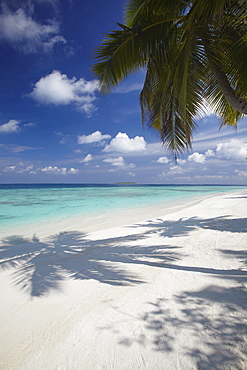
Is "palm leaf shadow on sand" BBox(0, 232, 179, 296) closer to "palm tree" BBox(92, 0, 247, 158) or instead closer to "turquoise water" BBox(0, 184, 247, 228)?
"palm tree" BBox(92, 0, 247, 158)

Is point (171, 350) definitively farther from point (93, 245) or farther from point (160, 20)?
point (160, 20)

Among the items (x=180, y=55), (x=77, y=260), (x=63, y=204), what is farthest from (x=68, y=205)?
(x=180, y=55)

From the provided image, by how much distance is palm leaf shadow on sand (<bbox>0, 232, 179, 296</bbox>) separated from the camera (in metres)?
3.49

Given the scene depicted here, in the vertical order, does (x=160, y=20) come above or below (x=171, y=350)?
above

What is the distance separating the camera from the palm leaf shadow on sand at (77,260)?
349 centimetres

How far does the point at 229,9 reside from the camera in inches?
147

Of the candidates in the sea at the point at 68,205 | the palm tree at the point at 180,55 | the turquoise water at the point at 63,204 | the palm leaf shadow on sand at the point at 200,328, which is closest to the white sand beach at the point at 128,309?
the palm leaf shadow on sand at the point at 200,328

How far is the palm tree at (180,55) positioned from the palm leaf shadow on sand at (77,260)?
304 centimetres

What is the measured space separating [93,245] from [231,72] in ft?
18.3

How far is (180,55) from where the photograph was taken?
13.0 feet

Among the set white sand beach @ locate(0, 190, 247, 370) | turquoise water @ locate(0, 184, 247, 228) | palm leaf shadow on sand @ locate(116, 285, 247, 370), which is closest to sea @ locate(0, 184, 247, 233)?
turquoise water @ locate(0, 184, 247, 228)

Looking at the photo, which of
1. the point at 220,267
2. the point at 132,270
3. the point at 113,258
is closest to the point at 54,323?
the point at 132,270

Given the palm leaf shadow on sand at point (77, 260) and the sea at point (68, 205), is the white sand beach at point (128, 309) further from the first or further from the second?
the sea at point (68, 205)

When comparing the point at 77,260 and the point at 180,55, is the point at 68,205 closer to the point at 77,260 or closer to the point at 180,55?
the point at 77,260
